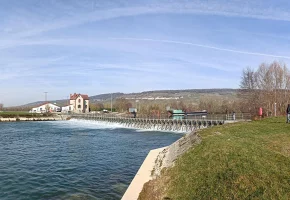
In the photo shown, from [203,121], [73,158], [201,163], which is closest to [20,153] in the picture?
[73,158]

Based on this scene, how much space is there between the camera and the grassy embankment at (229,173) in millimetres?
11383

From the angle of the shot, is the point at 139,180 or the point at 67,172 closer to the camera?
the point at 139,180

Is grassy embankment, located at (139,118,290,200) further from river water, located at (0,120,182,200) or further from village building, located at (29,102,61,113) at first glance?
village building, located at (29,102,61,113)

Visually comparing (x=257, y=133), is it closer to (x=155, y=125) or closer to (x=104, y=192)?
(x=104, y=192)

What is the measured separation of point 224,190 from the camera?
1162 centimetres

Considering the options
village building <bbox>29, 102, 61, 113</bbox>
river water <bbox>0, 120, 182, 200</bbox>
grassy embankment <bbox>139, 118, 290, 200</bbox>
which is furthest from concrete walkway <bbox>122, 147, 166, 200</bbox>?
village building <bbox>29, 102, 61, 113</bbox>

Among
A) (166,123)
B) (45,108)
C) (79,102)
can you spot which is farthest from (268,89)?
(45,108)

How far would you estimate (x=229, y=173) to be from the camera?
12.8m

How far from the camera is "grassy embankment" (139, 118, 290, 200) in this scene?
11383mm

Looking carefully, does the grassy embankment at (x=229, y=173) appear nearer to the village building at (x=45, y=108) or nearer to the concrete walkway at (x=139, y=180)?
the concrete walkway at (x=139, y=180)

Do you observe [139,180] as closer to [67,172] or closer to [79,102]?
[67,172]

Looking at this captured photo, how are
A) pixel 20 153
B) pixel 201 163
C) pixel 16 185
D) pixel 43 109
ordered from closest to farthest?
pixel 201 163, pixel 16 185, pixel 20 153, pixel 43 109

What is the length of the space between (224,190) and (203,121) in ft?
142

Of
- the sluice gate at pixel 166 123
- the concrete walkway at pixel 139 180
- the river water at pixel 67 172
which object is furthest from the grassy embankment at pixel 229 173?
the sluice gate at pixel 166 123
